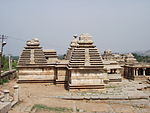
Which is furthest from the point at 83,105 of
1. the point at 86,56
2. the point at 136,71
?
the point at 136,71

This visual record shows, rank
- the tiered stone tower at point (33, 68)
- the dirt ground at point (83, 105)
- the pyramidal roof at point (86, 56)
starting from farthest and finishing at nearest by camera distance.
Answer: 1. the tiered stone tower at point (33, 68)
2. the pyramidal roof at point (86, 56)
3. the dirt ground at point (83, 105)

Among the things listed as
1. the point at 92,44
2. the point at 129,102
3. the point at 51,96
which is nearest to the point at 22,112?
the point at 51,96

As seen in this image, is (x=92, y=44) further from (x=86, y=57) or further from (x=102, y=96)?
(x=102, y=96)

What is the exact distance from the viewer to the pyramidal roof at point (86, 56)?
19.5m

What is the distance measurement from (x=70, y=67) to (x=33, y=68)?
5.03m

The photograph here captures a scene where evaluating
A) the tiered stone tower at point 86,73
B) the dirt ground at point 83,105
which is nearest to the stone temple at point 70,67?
the tiered stone tower at point 86,73

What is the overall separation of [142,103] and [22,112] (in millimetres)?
8427

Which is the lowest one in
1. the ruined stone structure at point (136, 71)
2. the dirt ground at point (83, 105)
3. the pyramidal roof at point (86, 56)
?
the dirt ground at point (83, 105)

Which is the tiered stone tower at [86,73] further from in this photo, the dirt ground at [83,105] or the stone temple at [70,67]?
the dirt ground at [83,105]

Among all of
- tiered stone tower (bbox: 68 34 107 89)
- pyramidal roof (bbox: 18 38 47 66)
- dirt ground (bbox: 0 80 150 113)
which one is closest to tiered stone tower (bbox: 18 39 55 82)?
pyramidal roof (bbox: 18 38 47 66)

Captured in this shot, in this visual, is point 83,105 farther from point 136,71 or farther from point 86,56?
point 136,71

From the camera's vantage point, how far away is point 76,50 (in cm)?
2012

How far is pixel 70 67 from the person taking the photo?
64.1 feet

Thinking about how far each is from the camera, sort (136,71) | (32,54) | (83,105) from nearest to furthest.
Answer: (83,105) → (32,54) → (136,71)
